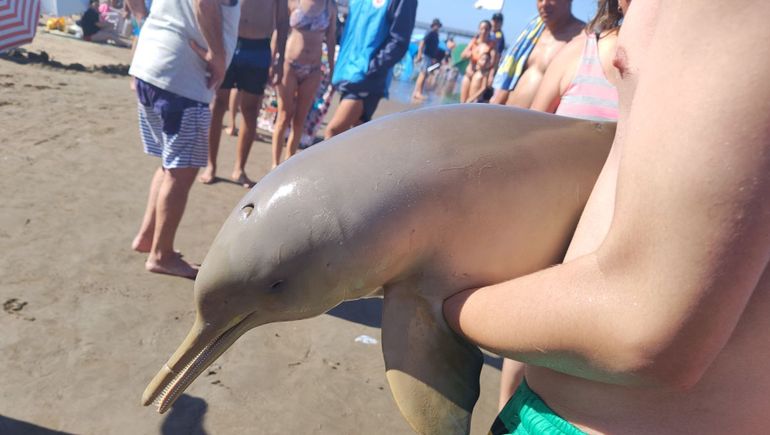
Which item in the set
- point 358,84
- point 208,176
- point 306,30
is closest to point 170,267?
point 208,176

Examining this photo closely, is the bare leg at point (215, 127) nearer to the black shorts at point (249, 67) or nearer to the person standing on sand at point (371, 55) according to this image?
the black shorts at point (249, 67)

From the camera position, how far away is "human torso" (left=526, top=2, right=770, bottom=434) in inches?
33.8

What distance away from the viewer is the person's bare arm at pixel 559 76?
2.50 m

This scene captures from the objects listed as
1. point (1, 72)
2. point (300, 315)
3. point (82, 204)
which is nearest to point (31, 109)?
point (1, 72)

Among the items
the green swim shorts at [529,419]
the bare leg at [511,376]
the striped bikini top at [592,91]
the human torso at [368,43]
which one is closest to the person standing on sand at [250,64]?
the human torso at [368,43]

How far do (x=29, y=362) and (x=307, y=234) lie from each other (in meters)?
2.16

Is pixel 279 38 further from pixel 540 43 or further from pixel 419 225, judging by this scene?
pixel 419 225

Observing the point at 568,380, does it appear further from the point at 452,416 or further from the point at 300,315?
the point at 300,315

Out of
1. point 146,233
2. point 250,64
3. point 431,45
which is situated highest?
point 250,64

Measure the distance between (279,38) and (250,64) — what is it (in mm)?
503

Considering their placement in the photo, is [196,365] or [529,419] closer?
[529,419]

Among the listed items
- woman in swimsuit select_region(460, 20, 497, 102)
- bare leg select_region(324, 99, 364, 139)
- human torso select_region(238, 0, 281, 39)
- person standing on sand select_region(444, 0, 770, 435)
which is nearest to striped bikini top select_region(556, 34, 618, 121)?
person standing on sand select_region(444, 0, 770, 435)

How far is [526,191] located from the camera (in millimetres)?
1149

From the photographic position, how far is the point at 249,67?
5234 millimetres
